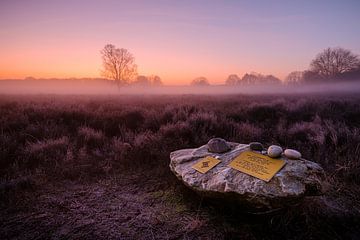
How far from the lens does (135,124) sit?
20.9ft

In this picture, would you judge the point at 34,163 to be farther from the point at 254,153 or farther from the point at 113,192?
the point at 254,153

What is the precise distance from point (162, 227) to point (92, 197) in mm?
1050

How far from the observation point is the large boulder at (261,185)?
1.86 m

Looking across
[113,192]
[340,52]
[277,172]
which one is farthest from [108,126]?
[340,52]

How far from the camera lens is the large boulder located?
1863 millimetres

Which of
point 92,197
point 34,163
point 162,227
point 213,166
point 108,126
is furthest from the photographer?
point 108,126

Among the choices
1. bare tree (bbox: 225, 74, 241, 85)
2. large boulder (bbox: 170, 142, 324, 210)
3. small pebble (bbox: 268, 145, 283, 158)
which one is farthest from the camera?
bare tree (bbox: 225, 74, 241, 85)

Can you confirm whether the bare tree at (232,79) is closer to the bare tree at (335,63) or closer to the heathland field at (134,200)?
the bare tree at (335,63)

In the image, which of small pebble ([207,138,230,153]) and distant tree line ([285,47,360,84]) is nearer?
small pebble ([207,138,230,153])

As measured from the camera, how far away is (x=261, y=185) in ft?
6.31

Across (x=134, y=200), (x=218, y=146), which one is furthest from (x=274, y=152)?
(x=134, y=200)

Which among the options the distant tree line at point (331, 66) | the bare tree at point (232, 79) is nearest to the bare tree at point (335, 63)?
the distant tree line at point (331, 66)

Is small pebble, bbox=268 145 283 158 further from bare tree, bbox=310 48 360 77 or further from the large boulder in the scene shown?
bare tree, bbox=310 48 360 77

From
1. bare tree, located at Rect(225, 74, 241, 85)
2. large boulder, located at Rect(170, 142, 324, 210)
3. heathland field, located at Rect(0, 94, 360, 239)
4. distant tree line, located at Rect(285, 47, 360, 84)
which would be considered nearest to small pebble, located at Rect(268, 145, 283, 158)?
large boulder, located at Rect(170, 142, 324, 210)
